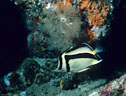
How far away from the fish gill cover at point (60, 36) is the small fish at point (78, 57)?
93 cm

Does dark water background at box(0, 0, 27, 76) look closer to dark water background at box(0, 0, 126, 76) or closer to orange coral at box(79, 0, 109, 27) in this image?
dark water background at box(0, 0, 126, 76)

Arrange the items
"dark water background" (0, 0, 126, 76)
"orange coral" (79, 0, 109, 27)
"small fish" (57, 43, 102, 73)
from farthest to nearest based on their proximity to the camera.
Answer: "dark water background" (0, 0, 126, 76) < "orange coral" (79, 0, 109, 27) < "small fish" (57, 43, 102, 73)

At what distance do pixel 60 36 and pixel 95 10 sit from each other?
1.30m

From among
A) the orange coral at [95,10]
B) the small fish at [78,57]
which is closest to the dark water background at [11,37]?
the orange coral at [95,10]

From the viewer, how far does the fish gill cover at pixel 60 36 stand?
3797mm

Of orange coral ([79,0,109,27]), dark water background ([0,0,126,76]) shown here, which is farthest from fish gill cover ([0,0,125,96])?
dark water background ([0,0,126,76])

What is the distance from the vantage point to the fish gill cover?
3.80 meters

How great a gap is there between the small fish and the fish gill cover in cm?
93

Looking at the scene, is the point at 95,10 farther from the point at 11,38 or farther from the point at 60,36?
the point at 11,38

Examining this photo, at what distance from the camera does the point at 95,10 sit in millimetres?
3758

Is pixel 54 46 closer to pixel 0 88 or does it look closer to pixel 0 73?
pixel 0 88

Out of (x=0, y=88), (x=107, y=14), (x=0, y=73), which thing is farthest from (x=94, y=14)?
(x=0, y=73)

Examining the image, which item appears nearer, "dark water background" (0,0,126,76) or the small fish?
the small fish

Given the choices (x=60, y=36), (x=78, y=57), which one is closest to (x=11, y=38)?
(x=60, y=36)
